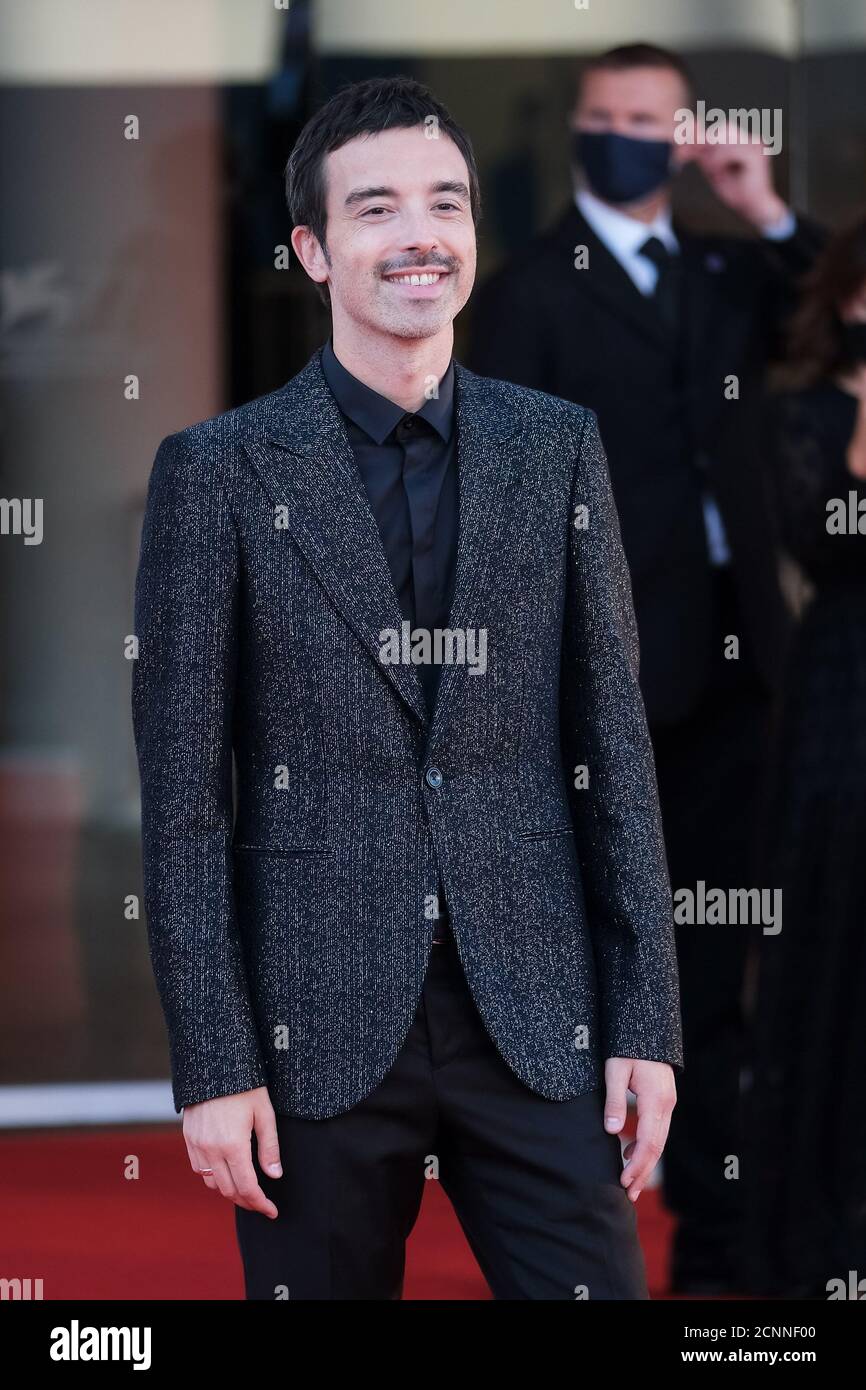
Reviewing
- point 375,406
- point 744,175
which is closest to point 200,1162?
point 375,406

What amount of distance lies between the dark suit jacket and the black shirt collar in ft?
5.63

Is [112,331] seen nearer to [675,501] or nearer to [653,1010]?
[675,501]

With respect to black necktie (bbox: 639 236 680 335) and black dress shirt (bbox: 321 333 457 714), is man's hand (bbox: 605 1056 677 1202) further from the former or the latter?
black necktie (bbox: 639 236 680 335)

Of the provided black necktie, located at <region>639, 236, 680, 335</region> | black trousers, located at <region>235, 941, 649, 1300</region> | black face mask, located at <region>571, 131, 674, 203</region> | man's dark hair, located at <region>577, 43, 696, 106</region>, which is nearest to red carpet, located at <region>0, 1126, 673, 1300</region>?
black trousers, located at <region>235, 941, 649, 1300</region>

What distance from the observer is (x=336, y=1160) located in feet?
6.66

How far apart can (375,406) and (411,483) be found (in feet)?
0.29

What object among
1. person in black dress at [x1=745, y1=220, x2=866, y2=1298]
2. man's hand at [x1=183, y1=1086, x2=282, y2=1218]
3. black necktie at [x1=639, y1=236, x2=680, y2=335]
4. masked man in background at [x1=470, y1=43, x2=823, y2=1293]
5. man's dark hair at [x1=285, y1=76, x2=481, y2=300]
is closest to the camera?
man's hand at [x1=183, y1=1086, x2=282, y2=1218]

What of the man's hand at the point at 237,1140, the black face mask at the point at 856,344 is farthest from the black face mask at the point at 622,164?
the man's hand at the point at 237,1140

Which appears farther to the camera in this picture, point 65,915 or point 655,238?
point 65,915

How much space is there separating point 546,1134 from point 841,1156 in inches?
73.7

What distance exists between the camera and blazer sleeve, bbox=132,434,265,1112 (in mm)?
2008

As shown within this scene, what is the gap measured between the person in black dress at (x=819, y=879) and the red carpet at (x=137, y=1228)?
0.32 m

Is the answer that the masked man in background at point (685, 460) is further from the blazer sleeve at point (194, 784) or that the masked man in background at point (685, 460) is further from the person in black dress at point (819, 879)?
the blazer sleeve at point (194, 784)

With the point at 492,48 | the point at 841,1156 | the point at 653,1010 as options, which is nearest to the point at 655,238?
the point at 492,48
